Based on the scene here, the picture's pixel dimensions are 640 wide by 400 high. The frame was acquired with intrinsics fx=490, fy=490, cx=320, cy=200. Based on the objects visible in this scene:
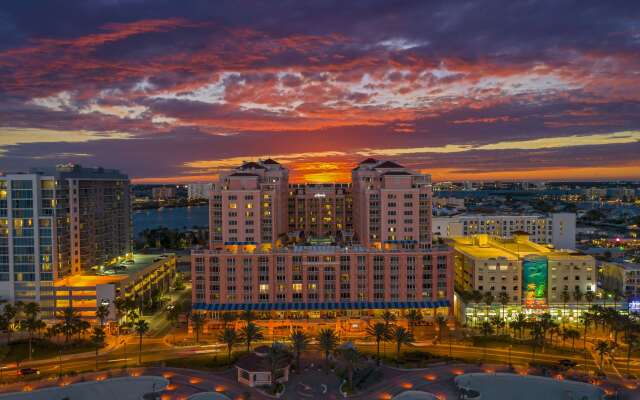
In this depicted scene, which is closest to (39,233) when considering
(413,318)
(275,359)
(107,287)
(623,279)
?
(107,287)

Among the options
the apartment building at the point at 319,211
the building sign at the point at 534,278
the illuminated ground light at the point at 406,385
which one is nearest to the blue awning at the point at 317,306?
the building sign at the point at 534,278

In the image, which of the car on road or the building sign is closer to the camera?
the car on road

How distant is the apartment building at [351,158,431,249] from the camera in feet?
335

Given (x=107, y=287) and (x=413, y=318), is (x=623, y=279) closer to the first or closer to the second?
(x=413, y=318)

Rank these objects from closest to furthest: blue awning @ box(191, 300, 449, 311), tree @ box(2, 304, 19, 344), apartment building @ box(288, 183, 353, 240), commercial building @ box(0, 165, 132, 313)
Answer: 1. tree @ box(2, 304, 19, 344)
2. blue awning @ box(191, 300, 449, 311)
3. commercial building @ box(0, 165, 132, 313)
4. apartment building @ box(288, 183, 353, 240)

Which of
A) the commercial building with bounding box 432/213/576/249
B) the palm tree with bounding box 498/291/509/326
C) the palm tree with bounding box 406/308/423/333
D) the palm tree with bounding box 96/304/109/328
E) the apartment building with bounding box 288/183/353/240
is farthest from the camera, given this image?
the commercial building with bounding box 432/213/576/249

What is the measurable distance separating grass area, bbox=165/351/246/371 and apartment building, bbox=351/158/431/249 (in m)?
40.7

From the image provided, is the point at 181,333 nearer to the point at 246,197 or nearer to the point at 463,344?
the point at 246,197

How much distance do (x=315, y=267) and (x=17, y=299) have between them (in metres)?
57.7

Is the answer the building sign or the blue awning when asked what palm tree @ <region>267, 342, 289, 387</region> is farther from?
the building sign

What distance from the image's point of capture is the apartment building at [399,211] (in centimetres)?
10200

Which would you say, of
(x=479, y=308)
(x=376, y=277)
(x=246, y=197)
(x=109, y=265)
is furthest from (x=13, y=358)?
(x=479, y=308)

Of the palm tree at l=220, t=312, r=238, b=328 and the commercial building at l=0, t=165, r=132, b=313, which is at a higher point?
the commercial building at l=0, t=165, r=132, b=313

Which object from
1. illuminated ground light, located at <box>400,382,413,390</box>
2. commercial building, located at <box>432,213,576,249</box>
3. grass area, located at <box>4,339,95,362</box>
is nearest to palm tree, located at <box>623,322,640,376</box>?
illuminated ground light, located at <box>400,382,413,390</box>
